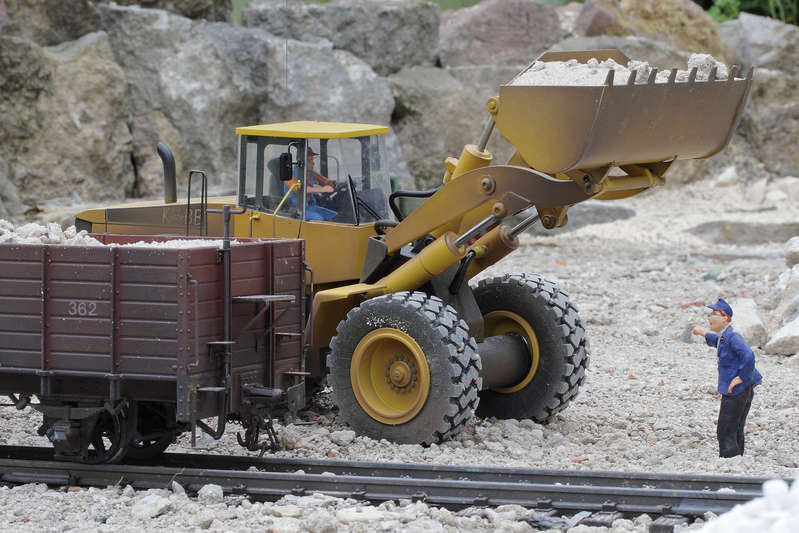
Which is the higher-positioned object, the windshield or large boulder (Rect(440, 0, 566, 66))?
large boulder (Rect(440, 0, 566, 66))

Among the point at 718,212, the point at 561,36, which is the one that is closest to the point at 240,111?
the point at 561,36

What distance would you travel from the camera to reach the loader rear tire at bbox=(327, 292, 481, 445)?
845cm

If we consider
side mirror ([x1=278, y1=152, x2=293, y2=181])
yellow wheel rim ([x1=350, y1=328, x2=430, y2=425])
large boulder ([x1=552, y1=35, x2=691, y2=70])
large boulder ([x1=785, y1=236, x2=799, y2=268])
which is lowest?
yellow wheel rim ([x1=350, y1=328, x2=430, y2=425])

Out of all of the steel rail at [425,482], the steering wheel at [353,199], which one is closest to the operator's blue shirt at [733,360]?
the steel rail at [425,482]

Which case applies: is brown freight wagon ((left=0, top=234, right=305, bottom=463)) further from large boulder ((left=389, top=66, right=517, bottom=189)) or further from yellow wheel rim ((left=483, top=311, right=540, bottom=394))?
large boulder ((left=389, top=66, right=517, bottom=189))

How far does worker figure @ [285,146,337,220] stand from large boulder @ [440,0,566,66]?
613 inches

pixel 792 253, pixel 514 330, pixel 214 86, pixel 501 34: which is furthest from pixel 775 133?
pixel 514 330

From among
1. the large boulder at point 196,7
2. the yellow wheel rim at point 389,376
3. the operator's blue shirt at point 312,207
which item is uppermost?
the large boulder at point 196,7

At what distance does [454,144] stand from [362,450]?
599 inches

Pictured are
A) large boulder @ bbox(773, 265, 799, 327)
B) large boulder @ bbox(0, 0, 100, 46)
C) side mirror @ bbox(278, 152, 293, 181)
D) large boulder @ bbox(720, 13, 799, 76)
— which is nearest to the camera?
side mirror @ bbox(278, 152, 293, 181)

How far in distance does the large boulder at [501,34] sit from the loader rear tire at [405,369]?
16500mm

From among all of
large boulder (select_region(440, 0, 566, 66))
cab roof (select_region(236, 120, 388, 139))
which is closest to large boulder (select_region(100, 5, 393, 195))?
large boulder (select_region(440, 0, 566, 66))

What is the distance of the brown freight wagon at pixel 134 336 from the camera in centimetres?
725

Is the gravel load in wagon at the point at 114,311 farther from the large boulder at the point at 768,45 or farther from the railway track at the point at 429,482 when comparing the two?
the large boulder at the point at 768,45
